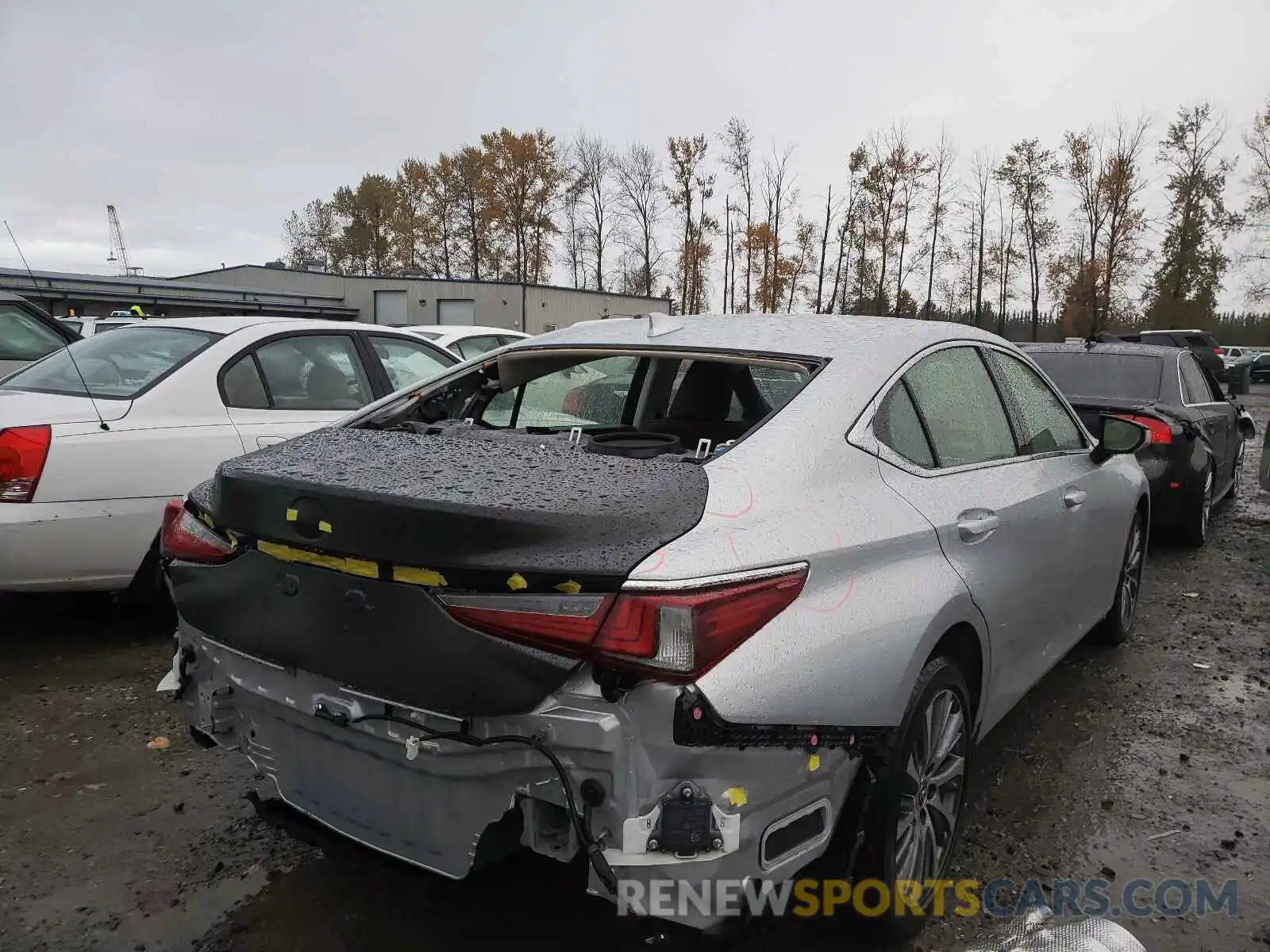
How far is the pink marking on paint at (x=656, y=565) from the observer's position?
5.51 ft

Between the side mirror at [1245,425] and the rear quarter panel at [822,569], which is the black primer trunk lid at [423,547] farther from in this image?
the side mirror at [1245,425]

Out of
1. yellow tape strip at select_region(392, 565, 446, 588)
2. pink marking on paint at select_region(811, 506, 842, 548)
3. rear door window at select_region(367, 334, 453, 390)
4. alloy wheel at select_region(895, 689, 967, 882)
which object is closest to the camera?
yellow tape strip at select_region(392, 565, 446, 588)

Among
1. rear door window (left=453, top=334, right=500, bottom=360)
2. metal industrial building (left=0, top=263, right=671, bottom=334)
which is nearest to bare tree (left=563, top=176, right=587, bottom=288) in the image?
metal industrial building (left=0, top=263, right=671, bottom=334)

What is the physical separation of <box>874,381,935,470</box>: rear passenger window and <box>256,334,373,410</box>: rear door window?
3.43m

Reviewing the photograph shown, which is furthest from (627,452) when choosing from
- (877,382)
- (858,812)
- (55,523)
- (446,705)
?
(55,523)

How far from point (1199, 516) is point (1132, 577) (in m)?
2.73

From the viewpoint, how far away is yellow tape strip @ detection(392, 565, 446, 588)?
1800mm

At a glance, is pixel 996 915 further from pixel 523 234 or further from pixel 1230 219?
pixel 523 234

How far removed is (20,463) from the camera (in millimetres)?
3732

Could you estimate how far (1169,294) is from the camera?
46.8m

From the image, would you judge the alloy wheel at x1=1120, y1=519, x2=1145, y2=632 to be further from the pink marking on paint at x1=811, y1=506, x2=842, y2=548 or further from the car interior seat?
the pink marking on paint at x1=811, y1=506, x2=842, y2=548

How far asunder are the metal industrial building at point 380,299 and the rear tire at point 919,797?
1498 inches

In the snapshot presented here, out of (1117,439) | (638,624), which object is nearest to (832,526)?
(638,624)

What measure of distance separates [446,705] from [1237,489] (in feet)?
35.7
